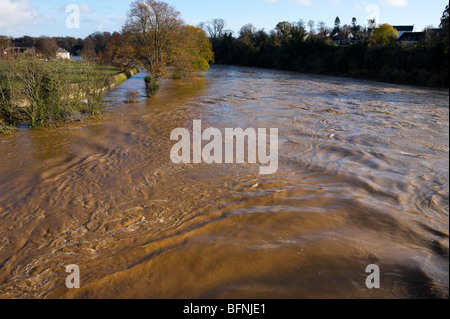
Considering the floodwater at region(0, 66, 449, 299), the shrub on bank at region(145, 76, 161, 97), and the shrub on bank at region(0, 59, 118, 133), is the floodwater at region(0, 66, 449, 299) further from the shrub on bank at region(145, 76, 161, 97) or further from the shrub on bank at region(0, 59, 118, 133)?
the shrub on bank at region(145, 76, 161, 97)

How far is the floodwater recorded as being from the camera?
396 centimetres

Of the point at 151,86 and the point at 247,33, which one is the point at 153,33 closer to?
the point at 151,86

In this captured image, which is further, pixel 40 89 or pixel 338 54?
pixel 338 54

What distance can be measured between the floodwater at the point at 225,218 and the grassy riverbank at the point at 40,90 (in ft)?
4.91

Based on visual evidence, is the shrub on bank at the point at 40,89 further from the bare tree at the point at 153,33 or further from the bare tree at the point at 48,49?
the bare tree at the point at 153,33

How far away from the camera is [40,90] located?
11.7 meters

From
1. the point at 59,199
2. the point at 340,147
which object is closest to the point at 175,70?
the point at 340,147

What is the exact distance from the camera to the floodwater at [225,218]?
396 cm

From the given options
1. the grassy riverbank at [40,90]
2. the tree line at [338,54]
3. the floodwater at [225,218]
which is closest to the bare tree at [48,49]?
the grassy riverbank at [40,90]

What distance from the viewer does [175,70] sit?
26.7 metres

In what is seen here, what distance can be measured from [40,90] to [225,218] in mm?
10357

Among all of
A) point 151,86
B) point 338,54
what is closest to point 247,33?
point 338,54

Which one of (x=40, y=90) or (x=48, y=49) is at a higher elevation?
(x=48, y=49)

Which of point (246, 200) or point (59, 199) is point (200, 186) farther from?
point (59, 199)
